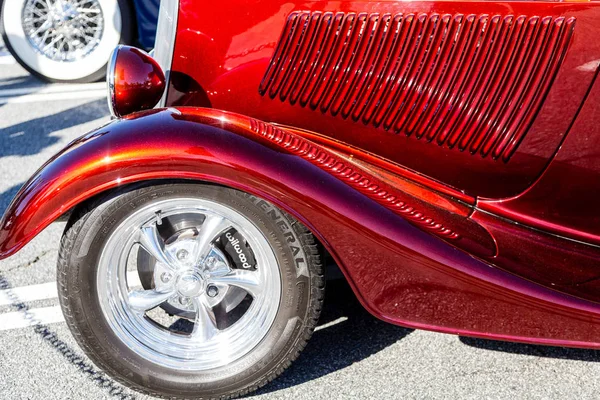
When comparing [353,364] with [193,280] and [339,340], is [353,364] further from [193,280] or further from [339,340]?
[193,280]

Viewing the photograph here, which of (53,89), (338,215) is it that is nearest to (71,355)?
(338,215)


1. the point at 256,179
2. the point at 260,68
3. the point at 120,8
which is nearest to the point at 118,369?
the point at 256,179

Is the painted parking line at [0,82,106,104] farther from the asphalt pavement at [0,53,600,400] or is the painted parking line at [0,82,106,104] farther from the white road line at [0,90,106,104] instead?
the asphalt pavement at [0,53,600,400]

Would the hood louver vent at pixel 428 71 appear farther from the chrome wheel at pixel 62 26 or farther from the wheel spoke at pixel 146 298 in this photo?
the chrome wheel at pixel 62 26

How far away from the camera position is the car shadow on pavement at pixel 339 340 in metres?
2.48

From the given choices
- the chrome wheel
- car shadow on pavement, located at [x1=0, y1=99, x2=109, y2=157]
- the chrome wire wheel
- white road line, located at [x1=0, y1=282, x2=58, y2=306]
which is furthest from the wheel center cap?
the chrome wheel

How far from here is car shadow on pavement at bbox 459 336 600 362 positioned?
254 centimetres

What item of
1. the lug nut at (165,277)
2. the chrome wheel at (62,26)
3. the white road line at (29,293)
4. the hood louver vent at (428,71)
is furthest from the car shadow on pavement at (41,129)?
the hood louver vent at (428,71)

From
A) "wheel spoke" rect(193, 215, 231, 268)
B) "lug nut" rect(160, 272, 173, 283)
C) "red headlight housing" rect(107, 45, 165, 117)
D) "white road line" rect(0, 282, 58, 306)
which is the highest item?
"red headlight housing" rect(107, 45, 165, 117)

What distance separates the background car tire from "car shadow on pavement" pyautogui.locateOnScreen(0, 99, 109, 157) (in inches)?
16.7

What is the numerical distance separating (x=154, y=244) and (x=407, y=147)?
0.88 metres

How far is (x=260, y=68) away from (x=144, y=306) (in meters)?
0.86

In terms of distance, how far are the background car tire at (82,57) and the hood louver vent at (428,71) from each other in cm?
341

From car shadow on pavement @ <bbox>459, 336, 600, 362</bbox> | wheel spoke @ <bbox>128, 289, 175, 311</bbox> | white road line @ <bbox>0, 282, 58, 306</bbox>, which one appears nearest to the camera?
wheel spoke @ <bbox>128, 289, 175, 311</bbox>
